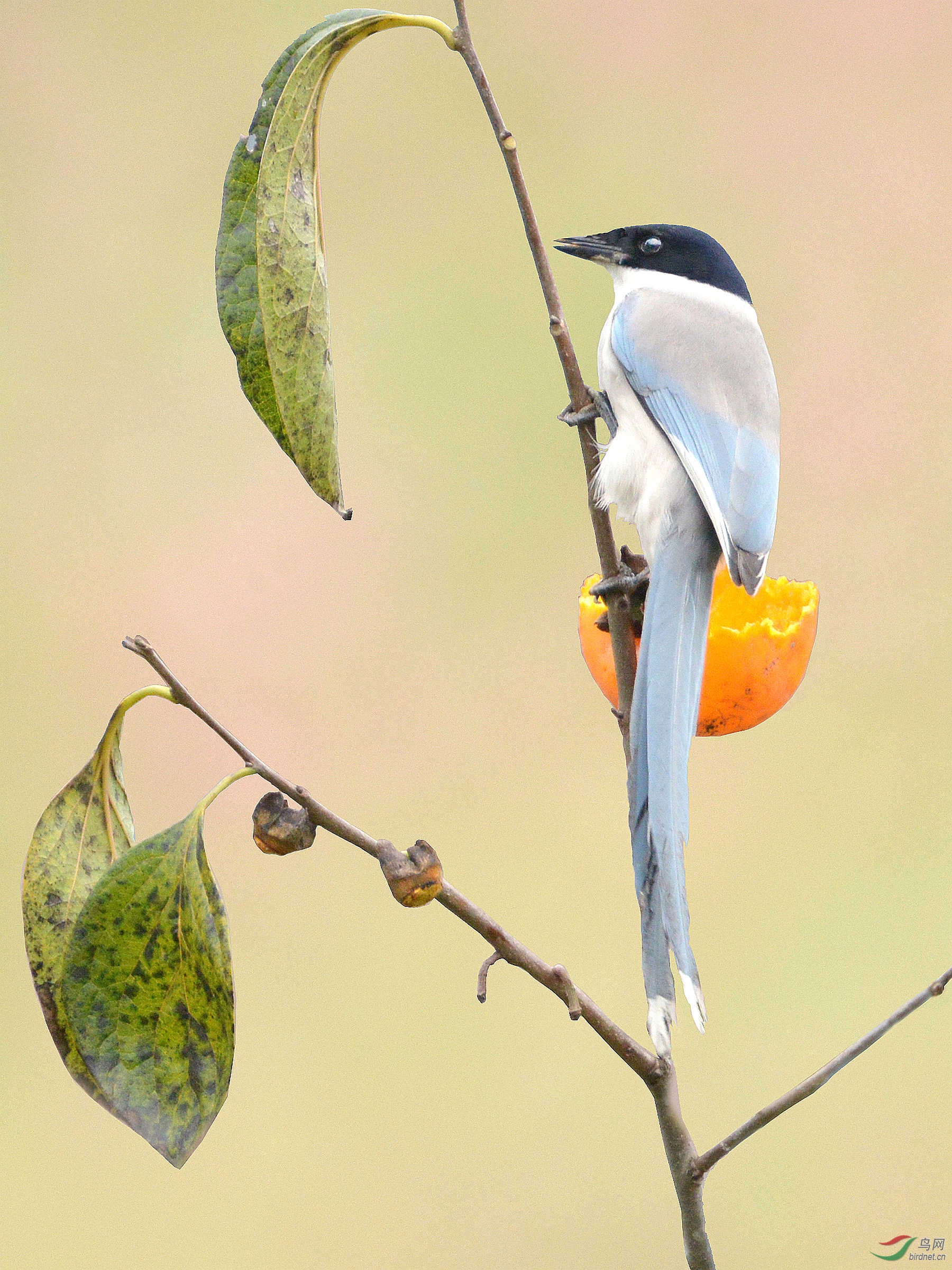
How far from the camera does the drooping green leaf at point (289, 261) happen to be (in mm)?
436

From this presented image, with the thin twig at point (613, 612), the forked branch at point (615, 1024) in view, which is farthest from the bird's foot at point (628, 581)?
the forked branch at point (615, 1024)

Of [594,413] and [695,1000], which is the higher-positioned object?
[594,413]

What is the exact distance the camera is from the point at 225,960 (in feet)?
1.54

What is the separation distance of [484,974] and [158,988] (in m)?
0.13

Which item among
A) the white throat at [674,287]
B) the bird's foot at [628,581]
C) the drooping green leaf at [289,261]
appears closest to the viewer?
the drooping green leaf at [289,261]

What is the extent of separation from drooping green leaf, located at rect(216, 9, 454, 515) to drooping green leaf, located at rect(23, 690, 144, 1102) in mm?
137

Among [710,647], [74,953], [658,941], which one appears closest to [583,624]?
[710,647]

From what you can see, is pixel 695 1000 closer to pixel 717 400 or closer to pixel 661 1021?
pixel 661 1021

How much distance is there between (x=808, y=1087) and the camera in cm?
51

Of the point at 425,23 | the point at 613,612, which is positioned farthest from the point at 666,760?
the point at 425,23

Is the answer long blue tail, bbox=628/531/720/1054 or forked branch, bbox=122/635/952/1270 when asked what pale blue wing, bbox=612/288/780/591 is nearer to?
long blue tail, bbox=628/531/720/1054

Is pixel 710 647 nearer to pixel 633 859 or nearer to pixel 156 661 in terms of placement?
pixel 633 859

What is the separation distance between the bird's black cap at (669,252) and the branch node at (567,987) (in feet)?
1.63

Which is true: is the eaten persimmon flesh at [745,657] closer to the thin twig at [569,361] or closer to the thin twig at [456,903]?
the thin twig at [569,361]
